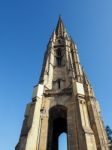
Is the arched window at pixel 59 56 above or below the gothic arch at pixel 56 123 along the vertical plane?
above

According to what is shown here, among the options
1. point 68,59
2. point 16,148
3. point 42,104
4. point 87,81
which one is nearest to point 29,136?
point 16,148

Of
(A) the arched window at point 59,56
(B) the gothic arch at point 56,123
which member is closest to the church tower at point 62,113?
(B) the gothic arch at point 56,123

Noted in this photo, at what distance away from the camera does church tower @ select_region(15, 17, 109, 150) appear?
13594 mm

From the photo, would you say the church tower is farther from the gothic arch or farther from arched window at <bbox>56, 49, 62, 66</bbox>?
arched window at <bbox>56, 49, 62, 66</bbox>

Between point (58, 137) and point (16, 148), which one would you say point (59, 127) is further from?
point (16, 148)

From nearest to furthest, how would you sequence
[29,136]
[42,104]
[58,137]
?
1. [29,136]
2. [42,104]
3. [58,137]

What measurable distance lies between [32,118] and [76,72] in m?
9.09

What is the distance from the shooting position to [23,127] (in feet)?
50.2

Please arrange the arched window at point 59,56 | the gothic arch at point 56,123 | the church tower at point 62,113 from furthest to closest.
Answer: the arched window at point 59,56, the gothic arch at point 56,123, the church tower at point 62,113

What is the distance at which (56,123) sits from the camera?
19453 millimetres

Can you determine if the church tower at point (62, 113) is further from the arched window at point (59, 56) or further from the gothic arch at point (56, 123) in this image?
the arched window at point (59, 56)

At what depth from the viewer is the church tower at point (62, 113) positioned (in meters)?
13.6

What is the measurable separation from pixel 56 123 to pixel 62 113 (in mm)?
2198

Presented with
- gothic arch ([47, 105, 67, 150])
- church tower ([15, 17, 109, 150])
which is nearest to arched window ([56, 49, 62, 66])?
church tower ([15, 17, 109, 150])
